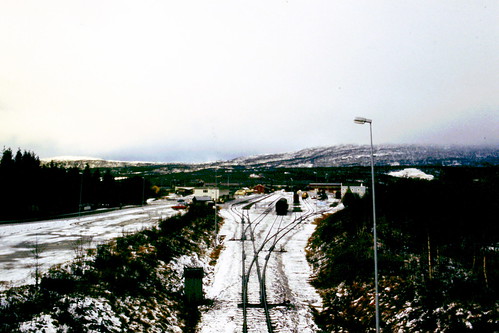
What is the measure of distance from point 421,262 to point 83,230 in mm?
34648

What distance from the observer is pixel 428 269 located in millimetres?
18688

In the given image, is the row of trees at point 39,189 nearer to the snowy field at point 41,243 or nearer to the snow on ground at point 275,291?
the snowy field at point 41,243

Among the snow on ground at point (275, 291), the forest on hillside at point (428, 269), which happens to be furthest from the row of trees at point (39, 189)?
the forest on hillside at point (428, 269)

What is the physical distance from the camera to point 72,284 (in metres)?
15.6

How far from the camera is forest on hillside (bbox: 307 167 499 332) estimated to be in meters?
13.3

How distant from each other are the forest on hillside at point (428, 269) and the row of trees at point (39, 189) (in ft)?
161

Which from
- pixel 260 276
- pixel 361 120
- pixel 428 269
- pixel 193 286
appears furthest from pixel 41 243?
pixel 428 269

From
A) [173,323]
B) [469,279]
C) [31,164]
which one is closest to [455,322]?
[469,279]

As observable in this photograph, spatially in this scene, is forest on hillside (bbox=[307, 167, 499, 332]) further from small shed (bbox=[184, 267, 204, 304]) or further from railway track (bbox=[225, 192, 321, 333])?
small shed (bbox=[184, 267, 204, 304])

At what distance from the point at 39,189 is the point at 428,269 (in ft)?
196

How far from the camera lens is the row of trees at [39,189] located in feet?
167

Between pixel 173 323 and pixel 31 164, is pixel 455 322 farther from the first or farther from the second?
pixel 31 164

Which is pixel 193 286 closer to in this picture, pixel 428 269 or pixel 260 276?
pixel 260 276

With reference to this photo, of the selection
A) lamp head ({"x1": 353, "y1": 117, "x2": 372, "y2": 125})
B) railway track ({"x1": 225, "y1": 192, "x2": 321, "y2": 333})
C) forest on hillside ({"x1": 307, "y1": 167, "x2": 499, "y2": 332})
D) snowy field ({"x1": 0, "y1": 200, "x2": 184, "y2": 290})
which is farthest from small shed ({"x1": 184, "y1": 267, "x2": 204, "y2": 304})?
lamp head ({"x1": 353, "y1": 117, "x2": 372, "y2": 125})
